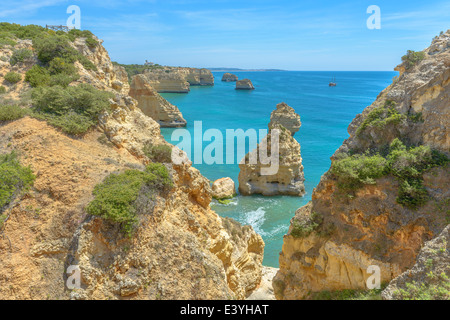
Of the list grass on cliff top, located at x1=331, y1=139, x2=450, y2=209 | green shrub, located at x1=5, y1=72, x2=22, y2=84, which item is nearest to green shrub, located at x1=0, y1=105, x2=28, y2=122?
green shrub, located at x1=5, y1=72, x2=22, y2=84

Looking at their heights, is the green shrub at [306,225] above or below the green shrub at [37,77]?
below

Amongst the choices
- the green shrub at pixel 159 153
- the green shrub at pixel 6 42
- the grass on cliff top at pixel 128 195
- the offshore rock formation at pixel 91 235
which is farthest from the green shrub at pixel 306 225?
the green shrub at pixel 6 42

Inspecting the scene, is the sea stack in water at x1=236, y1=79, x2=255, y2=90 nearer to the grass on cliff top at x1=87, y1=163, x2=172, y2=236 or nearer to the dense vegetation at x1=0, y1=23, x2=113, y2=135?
the dense vegetation at x1=0, y1=23, x2=113, y2=135

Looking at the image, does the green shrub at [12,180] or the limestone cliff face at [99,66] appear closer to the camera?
the green shrub at [12,180]

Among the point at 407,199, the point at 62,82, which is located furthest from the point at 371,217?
the point at 62,82

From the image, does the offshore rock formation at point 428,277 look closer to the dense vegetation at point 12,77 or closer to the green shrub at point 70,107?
the green shrub at point 70,107

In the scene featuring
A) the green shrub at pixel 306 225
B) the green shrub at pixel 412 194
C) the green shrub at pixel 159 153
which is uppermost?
the green shrub at pixel 159 153

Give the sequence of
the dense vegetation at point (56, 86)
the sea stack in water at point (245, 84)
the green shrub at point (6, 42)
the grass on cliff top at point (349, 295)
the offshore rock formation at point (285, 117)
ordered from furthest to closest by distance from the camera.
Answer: the sea stack in water at point (245, 84) → the offshore rock formation at point (285, 117) → the green shrub at point (6, 42) → the dense vegetation at point (56, 86) → the grass on cliff top at point (349, 295)
